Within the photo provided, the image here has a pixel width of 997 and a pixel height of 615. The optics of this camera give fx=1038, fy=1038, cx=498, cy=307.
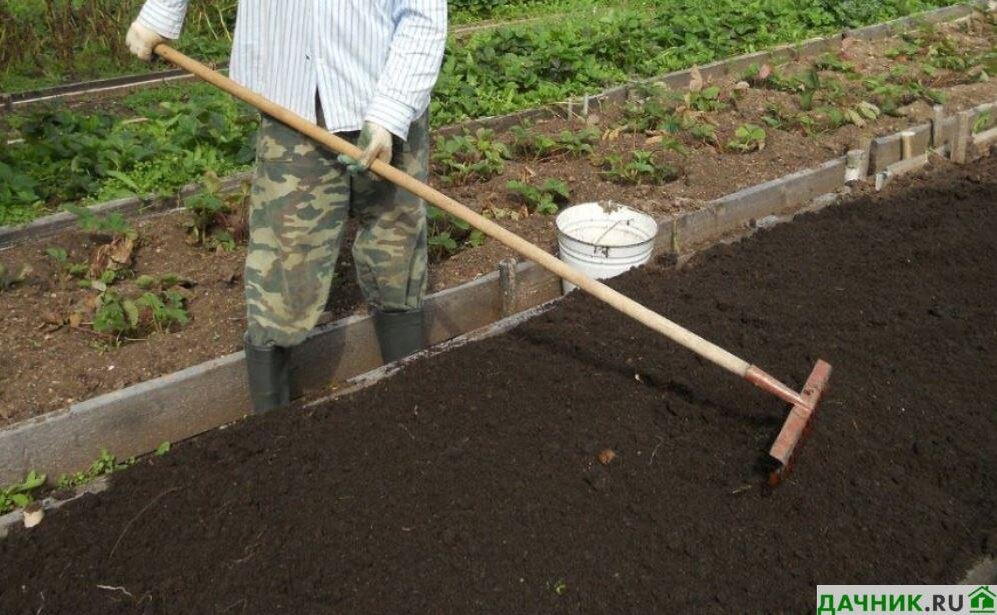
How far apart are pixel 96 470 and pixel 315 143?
→ 1.41 meters

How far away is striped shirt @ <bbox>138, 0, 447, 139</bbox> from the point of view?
3336mm

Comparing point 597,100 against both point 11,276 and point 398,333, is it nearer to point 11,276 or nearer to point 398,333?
point 398,333

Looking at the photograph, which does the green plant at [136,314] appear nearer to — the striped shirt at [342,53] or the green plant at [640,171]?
the striped shirt at [342,53]

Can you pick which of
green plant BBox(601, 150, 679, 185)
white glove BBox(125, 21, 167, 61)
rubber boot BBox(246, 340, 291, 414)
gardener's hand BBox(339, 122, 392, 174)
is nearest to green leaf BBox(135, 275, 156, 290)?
rubber boot BBox(246, 340, 291, 414)

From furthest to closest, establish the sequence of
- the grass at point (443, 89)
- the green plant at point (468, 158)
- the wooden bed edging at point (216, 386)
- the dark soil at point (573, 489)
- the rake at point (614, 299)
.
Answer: the green plant at point (468, 158) → the grass at point (443, 89) → the wooden bed edging at point (216, 386) → the rake at point (614, 299) → the dark soil at point (573, 489)

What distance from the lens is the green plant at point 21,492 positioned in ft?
11.4

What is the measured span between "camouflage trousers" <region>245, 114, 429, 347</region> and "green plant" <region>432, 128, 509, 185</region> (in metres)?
2.12

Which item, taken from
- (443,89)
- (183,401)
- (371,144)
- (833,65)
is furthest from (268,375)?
(833,65)

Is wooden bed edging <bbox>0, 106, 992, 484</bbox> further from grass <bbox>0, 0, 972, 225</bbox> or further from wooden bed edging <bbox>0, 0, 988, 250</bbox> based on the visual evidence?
wooden bed edging <bbox>0, 0, 988, 250</bbox>

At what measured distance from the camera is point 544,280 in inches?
194

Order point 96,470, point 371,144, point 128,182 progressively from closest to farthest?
1. point 371,144
2. point 96,470
3. point 128,182

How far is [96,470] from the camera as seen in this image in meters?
3.68

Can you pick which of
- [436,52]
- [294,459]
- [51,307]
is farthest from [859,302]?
[51,307]

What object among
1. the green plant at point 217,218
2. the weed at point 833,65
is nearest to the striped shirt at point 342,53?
the green plant at point 217,218
